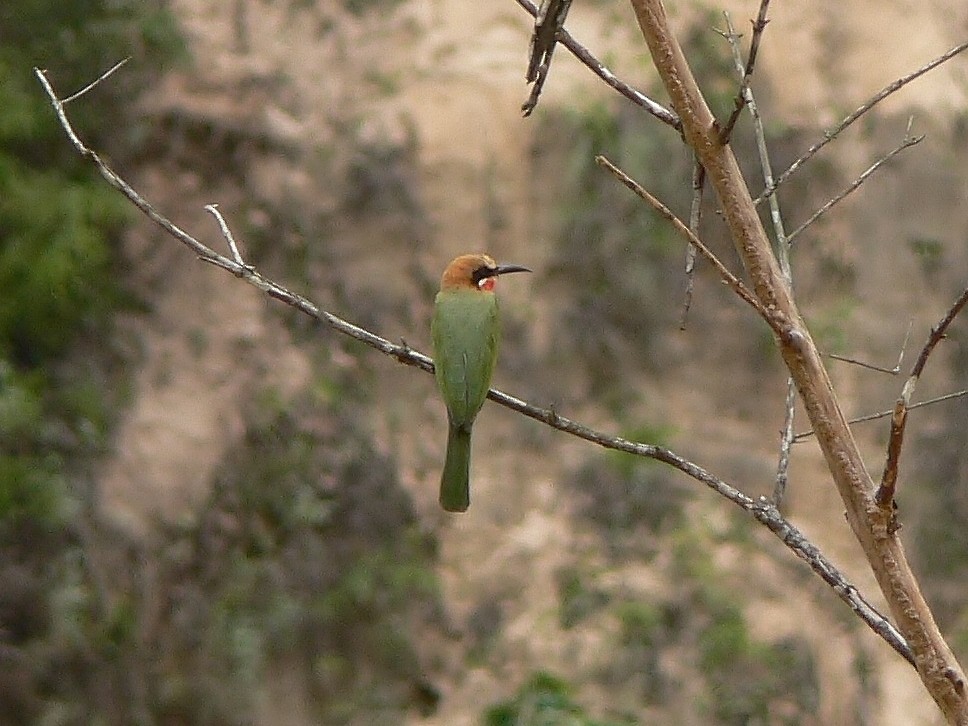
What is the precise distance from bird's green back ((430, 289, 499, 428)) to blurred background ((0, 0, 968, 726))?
2290 mm

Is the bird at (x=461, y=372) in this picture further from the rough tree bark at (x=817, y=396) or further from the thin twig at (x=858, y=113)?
the rough tree bark at (x=817, y=396)

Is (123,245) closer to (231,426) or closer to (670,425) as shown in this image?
(231,426)

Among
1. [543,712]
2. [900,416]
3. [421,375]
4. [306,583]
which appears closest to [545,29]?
[900,416]

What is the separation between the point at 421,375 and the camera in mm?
6250

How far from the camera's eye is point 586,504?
5.97 metres

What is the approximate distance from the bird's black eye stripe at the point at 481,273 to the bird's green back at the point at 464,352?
0.54 ft

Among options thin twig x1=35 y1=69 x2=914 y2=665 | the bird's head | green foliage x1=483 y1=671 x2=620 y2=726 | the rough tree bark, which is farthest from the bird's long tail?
the rough tree bark

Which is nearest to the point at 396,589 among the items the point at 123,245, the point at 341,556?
the point at 341,556

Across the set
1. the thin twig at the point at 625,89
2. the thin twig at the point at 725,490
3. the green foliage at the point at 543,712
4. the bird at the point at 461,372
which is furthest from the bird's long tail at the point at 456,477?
the thin twig at the point at 625,89

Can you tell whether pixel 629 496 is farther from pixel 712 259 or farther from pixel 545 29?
pixel 545 29

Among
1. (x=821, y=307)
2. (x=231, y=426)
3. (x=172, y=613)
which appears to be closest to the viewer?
(x=172, y=613)

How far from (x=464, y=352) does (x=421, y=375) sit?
9.69ft

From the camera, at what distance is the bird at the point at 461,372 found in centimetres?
326

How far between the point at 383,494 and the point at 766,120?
2740mm
